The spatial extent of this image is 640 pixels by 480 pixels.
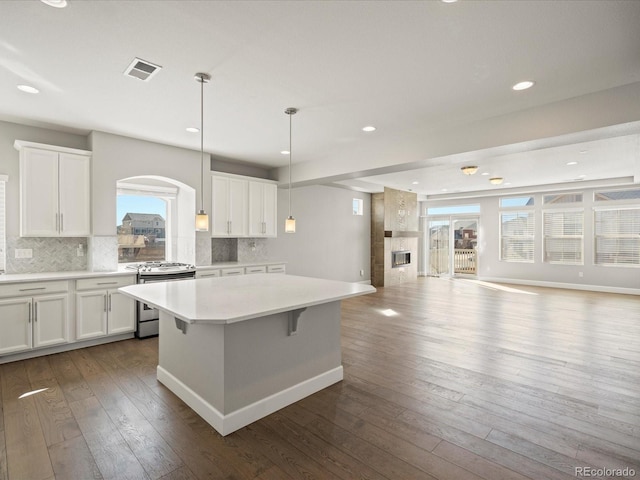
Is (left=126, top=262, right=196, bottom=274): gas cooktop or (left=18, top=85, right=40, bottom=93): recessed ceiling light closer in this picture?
(left=18, top=85, right=40, bottom=93): recessed ceiling light

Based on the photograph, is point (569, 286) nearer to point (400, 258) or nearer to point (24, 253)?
point (400, 258)

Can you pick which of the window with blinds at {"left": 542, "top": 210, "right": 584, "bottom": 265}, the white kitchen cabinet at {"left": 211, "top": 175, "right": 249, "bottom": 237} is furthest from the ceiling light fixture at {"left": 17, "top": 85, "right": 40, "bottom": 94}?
the window with blinds at {"left": 542, "top": 210, "right": 584, "bottom": 265}

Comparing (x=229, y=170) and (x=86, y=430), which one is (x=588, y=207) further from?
(x=86, y=430)

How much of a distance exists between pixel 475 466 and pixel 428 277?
9.33 metres

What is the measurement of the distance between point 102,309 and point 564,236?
10222 millimetres

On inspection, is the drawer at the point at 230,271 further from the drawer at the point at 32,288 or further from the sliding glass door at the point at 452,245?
the sliding glass door at the point at 452,245

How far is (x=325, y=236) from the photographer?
7805mm

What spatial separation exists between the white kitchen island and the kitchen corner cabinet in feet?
5.34

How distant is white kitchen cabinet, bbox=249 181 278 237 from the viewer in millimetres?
5746

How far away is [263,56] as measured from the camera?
247cm

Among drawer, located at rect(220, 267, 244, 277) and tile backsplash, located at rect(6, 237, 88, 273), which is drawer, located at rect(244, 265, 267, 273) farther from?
tile backsplash, located at rect(6, 237, 88, 273)

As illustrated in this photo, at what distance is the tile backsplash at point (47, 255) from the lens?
395cm

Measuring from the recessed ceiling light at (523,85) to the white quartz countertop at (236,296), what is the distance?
86.5 inches

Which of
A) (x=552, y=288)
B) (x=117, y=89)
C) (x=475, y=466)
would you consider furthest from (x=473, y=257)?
(x=117, y=89)
